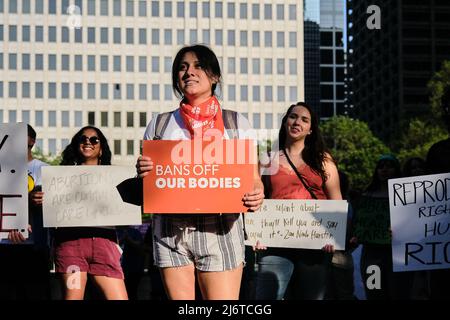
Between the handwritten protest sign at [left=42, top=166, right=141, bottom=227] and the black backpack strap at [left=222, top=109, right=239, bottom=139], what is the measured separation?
5.17 ft

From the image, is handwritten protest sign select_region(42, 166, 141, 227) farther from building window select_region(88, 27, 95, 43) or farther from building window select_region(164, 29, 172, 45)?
building window select_region(88, 27, 95, 43)

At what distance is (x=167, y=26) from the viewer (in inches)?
2522

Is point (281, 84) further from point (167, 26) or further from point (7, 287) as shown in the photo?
point (7, 287)

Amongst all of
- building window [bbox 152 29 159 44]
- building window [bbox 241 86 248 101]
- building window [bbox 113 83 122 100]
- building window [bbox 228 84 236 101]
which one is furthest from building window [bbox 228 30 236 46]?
building window [bbox 113 83 122 100]

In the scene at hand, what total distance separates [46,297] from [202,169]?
2328 millimetres

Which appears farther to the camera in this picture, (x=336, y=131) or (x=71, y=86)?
(x=71, y=86)

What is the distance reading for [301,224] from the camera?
196 inches

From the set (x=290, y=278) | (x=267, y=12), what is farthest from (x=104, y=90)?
(x=290, y=278)

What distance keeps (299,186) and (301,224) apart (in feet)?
1.15

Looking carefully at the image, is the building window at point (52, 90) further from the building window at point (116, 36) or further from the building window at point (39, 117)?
the building window at point (116, 36)

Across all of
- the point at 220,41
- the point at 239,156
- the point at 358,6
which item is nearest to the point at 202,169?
the point at 239,156

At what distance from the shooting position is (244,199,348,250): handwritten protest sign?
488 centimetres

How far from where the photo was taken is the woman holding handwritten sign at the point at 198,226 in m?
3.34

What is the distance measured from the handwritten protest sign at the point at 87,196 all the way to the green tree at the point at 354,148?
46300 mm
